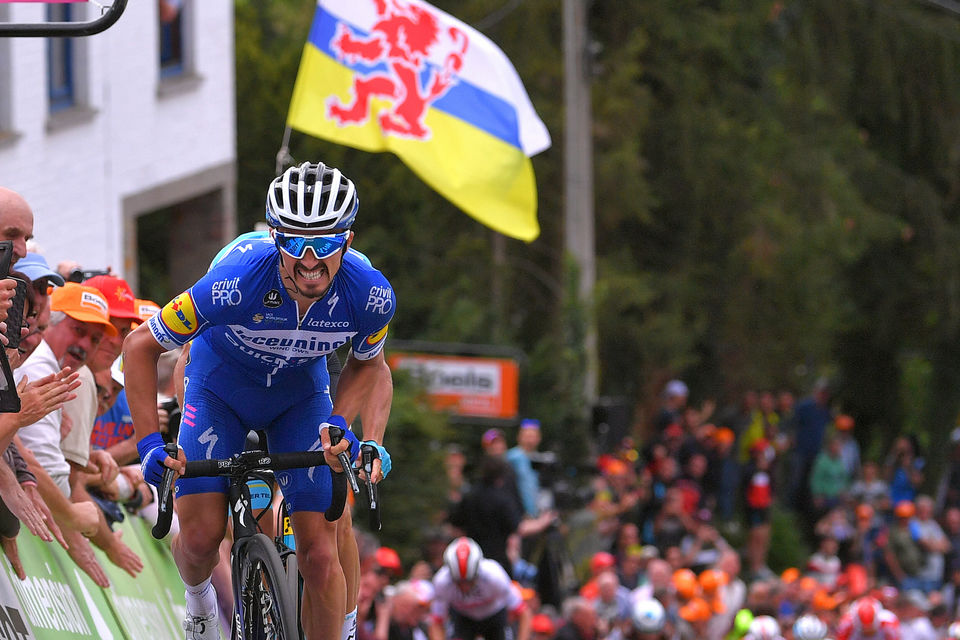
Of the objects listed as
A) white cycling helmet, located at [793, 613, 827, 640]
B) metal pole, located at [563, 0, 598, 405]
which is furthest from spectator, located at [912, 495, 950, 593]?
white cycling helmet, located at [793, 613, 827, 640]

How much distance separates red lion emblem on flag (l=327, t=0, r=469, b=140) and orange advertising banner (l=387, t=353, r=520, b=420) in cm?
563

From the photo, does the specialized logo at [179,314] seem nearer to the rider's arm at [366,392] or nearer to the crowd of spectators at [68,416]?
the crowd of spectators at [68,416]

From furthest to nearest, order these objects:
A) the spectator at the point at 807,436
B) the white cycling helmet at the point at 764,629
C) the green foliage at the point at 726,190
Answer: the green foliage at the point at 726,190 < the spectator at the point at 807,436 < the white cycling helmet at the point at 764,629

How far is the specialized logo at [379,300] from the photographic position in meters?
6.30

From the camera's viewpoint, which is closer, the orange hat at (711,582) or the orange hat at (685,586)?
the orange hat at (685,586)

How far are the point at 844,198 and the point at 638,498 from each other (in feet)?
43.8

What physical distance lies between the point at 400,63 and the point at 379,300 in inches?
297

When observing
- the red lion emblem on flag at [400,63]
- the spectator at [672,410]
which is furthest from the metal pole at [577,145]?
the red lion emblem on flag at [400,63]

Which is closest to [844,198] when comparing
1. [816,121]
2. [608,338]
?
[816,121]

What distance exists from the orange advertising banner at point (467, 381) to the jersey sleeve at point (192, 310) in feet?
41.4

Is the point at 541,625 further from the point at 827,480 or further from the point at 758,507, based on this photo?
the point at 827,480

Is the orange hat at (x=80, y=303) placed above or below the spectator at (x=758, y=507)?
above

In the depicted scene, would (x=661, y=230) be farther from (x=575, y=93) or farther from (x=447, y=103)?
(x=447, y=103)

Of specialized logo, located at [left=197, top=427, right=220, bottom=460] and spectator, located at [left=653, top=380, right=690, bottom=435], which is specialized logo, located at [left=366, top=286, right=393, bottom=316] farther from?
spectator, located at [left=653, top=380, right=690, bottom=435]
